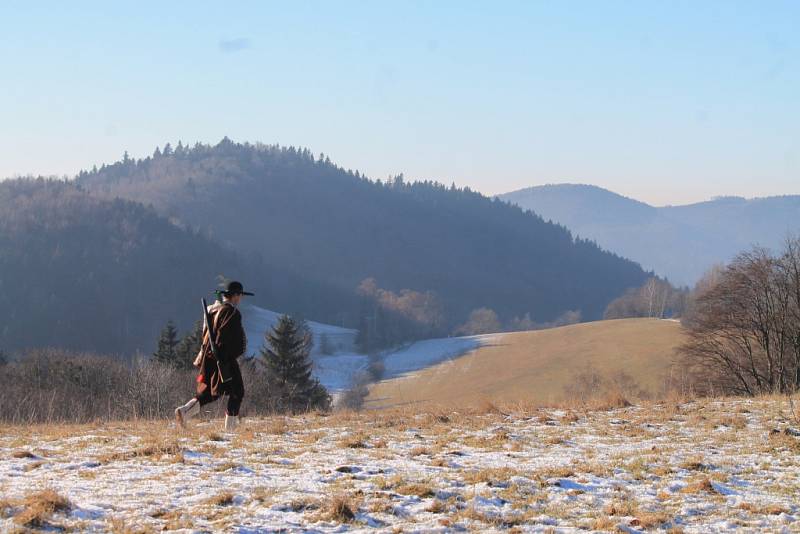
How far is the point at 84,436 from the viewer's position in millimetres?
11664

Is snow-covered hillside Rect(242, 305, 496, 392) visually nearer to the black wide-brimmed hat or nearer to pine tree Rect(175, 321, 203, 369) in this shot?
pine tree Rect(175, 321, 203, 369)

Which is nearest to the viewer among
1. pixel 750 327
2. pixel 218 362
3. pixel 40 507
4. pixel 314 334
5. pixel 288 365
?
pixel 40 507

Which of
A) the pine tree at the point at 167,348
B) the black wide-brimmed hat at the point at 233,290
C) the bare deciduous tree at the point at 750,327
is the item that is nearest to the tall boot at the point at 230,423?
the black wide-brimmed hat at the point at 233,290

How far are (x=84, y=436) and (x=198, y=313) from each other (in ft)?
581

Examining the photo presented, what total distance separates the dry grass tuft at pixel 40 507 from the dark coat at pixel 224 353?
14.0ft

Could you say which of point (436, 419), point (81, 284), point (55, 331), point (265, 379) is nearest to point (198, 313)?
point (81, 284)

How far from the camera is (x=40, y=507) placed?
6.66 m

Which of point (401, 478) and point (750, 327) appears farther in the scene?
point (750, 327)

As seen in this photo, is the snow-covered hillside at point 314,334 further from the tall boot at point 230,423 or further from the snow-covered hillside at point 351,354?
the tall boot at point 230,423

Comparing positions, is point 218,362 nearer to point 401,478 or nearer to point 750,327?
point 401,478

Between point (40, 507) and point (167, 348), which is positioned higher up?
point (40, 507)

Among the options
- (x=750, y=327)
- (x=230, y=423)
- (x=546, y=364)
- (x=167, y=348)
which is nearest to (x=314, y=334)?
(x=546, y=364)

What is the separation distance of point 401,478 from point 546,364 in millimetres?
95577

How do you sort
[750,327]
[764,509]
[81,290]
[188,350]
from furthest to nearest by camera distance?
1. [81,290]
2. [188,350]
3. [750,327]
4. [764,509]
